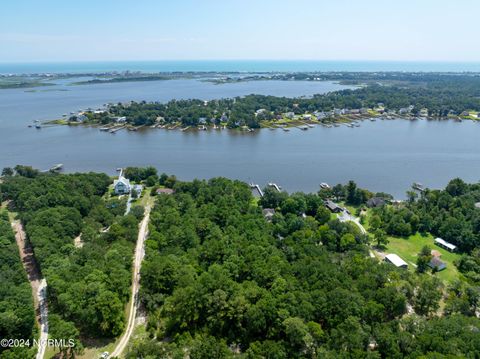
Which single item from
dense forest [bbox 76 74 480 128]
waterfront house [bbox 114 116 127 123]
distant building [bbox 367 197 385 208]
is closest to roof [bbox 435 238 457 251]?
distant building [bbox 367 197 385 208]

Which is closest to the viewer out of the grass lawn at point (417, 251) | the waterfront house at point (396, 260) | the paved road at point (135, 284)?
the paved road at point (135, 284)

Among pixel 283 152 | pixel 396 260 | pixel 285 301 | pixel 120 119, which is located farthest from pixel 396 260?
pixel 120 119

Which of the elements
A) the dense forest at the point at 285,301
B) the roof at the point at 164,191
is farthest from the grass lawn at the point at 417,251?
the roof at the point at 164,191

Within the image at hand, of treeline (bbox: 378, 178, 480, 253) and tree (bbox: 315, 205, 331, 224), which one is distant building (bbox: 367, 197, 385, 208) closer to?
treeline (bbox: 378, 178, 480, 253)

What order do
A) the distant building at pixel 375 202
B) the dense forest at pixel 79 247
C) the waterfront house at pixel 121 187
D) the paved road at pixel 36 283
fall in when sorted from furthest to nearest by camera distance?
the waterfront house at pixel 121 187 < the distant building at pixel 375 202 < the paved road at pixel 36 283 < the dense forest at pixel 79 247

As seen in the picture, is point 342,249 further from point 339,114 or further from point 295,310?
point 339,114

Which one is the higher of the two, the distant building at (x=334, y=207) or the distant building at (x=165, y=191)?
the distant building at (x=165, y=191)

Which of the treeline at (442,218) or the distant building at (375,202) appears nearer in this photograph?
the treeline at (442,218)

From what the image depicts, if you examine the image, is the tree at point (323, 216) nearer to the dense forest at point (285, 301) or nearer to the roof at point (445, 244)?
the dense forest at point (285, 301)

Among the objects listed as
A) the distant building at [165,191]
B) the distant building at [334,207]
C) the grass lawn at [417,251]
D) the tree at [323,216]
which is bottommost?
the grass lawn at [417,251]
